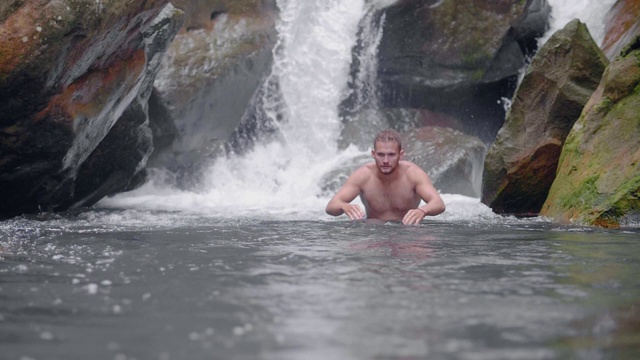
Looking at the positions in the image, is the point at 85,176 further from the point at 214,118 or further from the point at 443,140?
the point at 443,140

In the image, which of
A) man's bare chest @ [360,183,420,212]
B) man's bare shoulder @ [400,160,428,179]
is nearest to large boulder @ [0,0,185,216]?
man's bare chest @ [360,183,420,212]

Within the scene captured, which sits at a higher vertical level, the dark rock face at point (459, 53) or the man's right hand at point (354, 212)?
the dark rock face at point (459, 53)

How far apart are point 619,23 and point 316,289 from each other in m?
10.3

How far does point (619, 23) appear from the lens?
12625 millimetres

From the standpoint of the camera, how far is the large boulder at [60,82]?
23.1ft

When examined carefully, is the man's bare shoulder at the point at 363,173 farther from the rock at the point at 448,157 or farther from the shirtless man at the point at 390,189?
the rock at the point at 448,157

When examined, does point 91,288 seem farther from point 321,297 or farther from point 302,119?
point 302,119

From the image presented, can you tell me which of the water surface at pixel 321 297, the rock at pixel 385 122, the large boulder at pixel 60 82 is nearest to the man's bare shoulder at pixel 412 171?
the water surface at pixel 321 297

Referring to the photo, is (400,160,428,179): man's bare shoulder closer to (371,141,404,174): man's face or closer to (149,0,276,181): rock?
(371,141,404,174): man's face

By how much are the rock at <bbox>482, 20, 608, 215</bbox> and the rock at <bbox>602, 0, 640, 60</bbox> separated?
5.72 feet

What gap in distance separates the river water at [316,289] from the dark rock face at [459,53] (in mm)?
6923

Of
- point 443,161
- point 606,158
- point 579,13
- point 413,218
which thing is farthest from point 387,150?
point 579,13

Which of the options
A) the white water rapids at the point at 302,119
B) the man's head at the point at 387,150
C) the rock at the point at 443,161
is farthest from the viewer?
the white water rapids at the point at 302,119

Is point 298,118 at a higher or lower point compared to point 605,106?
higher
